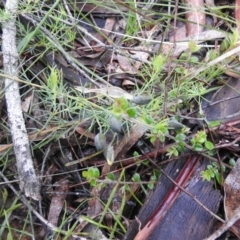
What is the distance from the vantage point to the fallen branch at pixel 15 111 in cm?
152

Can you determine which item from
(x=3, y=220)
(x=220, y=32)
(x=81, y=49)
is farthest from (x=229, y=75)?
(x=3, y=220)

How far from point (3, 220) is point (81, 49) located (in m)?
0.68

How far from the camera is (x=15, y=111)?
156 cm

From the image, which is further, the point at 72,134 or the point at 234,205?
the point at 72,134

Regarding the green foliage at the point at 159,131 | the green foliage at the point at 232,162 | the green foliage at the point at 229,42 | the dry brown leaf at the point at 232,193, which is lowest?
the dry brown leaf at the point at 232,193

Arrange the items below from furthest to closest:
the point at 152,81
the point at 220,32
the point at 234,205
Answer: the point at 220,32
the point at 152,81
the point at 234,205

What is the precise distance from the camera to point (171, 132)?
1589mm

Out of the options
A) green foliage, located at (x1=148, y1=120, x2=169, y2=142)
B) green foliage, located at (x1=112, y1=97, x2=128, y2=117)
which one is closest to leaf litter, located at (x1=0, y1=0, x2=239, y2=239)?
green foliage, located at (x1=148, y1=120, x2=169, y2=142)

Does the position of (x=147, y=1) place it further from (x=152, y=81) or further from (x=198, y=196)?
(x=198, y=196)

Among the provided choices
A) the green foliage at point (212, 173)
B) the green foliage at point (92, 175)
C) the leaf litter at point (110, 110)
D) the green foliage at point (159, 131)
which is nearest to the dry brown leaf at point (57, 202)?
the leaf litter at point (110, 110)

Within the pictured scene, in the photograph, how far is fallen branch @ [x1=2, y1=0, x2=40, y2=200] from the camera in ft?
4.99

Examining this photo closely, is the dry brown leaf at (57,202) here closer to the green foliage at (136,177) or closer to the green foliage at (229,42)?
the green foliage at (136,177)

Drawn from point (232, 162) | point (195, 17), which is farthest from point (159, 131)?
point (195, 17)

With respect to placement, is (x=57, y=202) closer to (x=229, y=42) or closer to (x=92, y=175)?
(x=92, y=175)
